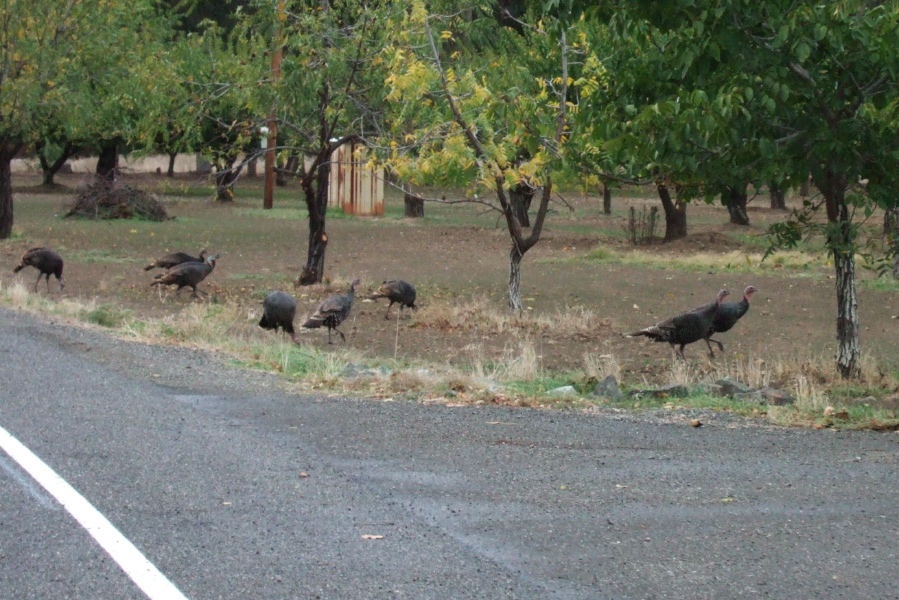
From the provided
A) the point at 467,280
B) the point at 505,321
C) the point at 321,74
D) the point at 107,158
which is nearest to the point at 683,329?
the point at 505,321

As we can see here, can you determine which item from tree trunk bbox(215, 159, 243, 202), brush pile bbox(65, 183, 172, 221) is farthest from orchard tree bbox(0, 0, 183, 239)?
brush pile bbox(65, 183, 172, 221)

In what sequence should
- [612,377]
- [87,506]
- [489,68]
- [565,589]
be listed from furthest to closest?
[489,68]
[612,377]
[87,506]
[565,589]

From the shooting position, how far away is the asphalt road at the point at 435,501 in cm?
436

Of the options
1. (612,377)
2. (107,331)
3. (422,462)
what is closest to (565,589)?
(422,462)

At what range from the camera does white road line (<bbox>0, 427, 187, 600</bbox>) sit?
13.8ft

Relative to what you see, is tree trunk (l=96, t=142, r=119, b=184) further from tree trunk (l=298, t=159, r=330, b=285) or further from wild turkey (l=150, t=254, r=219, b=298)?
wild turkey (l=150, t=254, r=219, b=298)

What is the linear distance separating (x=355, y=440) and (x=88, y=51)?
770 inches

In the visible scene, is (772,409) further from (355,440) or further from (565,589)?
(565,589)

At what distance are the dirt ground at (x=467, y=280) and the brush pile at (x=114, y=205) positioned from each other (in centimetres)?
87

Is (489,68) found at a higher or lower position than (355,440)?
higher

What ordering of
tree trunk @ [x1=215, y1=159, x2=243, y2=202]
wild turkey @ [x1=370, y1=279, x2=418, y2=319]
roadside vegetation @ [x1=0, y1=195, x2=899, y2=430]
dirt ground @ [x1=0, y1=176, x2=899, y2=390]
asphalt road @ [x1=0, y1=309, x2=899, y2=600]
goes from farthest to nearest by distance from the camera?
tree trunk @ [x1=215, y1=159, x2=243, y2=202], wild turkey @ [x1=370, y1=279, x2=418, y2=319], dirt ground @ [x1=0, y1=176, x2=899, y2=390], roadside vegetation @ [x1=0, y1=195, x2=899, y2=430], asphalt road @ [x1=0, y1=309, x2=899, y2=600]

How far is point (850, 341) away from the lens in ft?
37.7

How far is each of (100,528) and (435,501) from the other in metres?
1.51

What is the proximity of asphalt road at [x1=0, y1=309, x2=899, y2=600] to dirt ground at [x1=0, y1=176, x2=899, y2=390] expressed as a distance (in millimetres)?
5359
